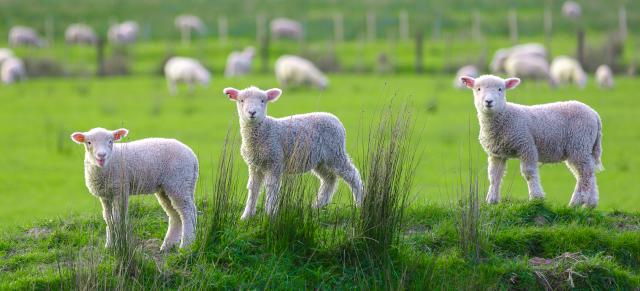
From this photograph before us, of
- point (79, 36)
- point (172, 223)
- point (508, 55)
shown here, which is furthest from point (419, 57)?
→ point (172, 223)

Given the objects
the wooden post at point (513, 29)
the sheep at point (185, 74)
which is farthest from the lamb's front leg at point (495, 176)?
the wooden post at point (513, 29)

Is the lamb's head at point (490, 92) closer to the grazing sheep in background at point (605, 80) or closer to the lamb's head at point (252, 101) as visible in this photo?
the lamb's head at point (252, 101)

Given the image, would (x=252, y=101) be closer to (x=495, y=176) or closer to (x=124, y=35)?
(x=495, y=176)

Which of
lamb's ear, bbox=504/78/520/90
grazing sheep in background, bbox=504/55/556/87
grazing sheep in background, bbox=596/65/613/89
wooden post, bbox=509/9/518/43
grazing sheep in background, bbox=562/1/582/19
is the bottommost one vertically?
grazing sheep in background, bbox=596/65/613/89

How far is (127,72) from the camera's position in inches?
1454

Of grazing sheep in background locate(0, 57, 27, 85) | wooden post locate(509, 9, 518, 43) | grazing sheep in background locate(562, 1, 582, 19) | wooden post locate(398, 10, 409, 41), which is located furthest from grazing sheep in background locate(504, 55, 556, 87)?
grazing sheep in background locate(562, 1, 582, 19)

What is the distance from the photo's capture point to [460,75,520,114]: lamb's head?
9.13 meters

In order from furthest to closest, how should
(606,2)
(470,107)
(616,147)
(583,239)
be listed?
(606,2) < (470,107) < (616,147) < (583,239)

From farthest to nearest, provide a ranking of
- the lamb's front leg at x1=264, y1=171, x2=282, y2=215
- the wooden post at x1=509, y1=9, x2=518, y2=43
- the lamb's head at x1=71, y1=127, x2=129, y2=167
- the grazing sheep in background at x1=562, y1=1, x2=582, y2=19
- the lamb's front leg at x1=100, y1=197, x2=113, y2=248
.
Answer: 1. the grazing sheep in background at x1=562, y1=1, x2=582, y2=19
2. the wooden post at x1=509, y1=9, x2=518, y2=43
3. the lamb's front leg at x1=264, y1=171, x2=282, y2=215
4. the lamb's head at x1=71, y1=127, x2=129, y2=167
5. the lamb's front leg at x1=100, y1=197, x2=113, y2=248

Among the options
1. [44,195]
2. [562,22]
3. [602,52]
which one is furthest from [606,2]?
[44,195]

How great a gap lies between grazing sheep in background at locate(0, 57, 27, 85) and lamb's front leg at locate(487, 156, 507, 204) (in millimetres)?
26984

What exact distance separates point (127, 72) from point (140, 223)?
28.9 m

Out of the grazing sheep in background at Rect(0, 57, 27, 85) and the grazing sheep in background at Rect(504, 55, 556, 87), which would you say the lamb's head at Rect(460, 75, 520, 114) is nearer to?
the grazing sheep in background at Rect(504, 55, 556, 87)

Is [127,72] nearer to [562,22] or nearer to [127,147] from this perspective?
[562,22]
